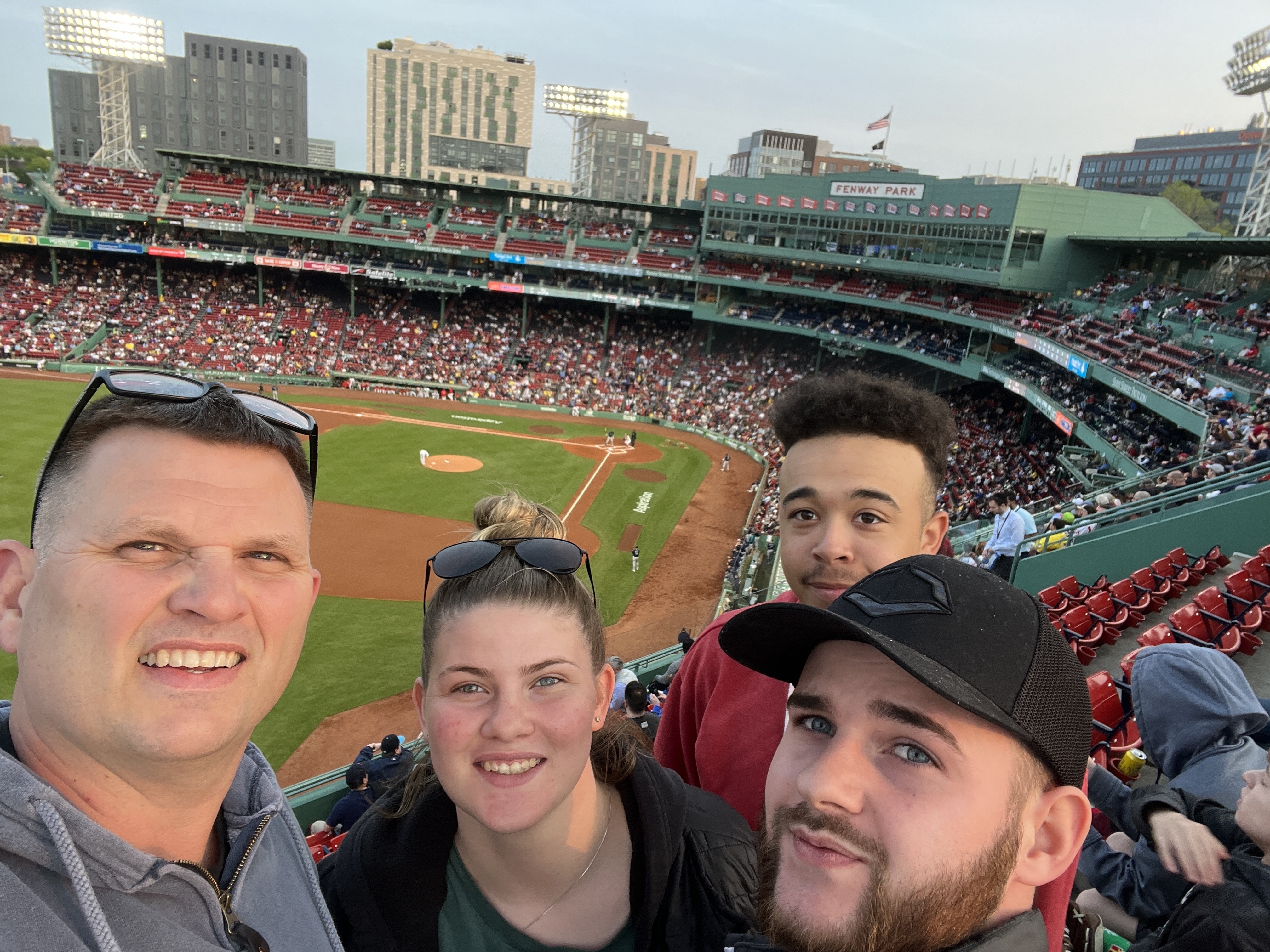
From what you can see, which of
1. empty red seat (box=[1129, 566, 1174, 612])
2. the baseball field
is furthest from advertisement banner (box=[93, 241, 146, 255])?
empty red seat (box=[1129, 566, 1174, 612])

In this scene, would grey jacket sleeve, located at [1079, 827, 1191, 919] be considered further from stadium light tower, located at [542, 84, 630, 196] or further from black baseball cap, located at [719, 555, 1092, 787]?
stadium light tower, located at [542, 84, 630, 196]

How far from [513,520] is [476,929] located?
138 cm

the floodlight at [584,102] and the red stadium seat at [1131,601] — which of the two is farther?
the floodlight at [584,102]

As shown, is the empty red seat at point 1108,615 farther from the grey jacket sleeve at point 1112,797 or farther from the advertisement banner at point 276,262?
the advertisement banner at point 276,262

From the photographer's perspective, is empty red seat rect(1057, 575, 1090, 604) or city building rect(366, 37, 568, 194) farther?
city building rect(366, 37, 568, 194)

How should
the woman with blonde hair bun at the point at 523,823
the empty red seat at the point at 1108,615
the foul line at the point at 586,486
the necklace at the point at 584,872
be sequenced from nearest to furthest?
1. the woman with blonde hair bun at the point at 523,823
2. the necklace at the point at 584,872
3. the empty red seat at the point at 1108,615
4. the foul line at the point at 586,486

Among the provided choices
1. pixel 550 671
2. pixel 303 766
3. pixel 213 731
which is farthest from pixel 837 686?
pixel 303 766

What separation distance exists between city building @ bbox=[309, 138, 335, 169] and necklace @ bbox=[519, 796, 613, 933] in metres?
154

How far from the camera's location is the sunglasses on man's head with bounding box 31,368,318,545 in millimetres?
1822

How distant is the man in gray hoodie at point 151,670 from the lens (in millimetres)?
1508

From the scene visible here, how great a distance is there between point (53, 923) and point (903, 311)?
45159mm

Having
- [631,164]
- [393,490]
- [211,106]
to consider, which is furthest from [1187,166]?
[211,106]

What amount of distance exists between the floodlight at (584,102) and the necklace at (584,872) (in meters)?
101

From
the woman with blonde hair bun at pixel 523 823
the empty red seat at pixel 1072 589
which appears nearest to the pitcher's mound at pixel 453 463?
the empty red seat at pixel 1072 589
